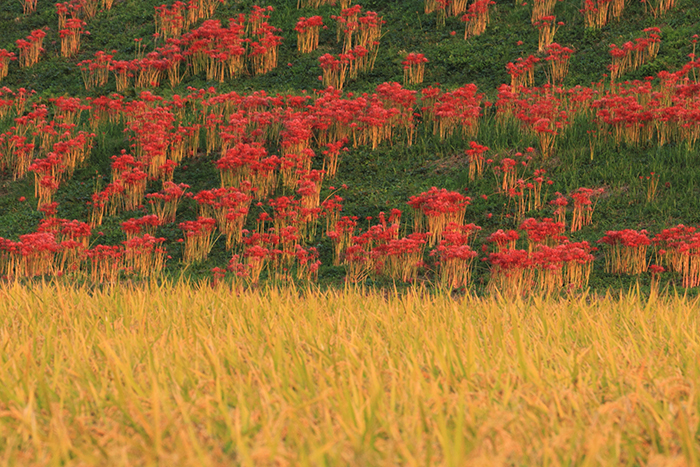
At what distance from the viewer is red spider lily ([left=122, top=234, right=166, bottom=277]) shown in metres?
8.88

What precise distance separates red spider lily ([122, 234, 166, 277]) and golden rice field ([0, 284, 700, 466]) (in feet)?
14.7

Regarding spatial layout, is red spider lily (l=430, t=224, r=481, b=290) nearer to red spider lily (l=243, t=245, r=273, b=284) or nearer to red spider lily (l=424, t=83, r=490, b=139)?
red spider lily (l=243, t=245, r=273, b=284)

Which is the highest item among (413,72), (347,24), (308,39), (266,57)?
(347,24)

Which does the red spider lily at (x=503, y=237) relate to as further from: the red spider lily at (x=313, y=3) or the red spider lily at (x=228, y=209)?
the red spider lily at (x=313, y=3)

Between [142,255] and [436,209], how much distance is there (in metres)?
3.94

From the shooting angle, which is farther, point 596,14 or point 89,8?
point 89,8

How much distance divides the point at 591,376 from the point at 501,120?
380 inches

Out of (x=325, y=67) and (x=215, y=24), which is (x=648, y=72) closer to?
(x=325, y=67)

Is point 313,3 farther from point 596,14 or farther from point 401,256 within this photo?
point 401,256

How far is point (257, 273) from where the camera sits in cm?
865

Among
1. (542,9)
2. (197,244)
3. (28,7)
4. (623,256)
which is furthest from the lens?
(28,7)

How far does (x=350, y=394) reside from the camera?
2.72 metres

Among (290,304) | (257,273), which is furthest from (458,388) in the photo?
(257,273)

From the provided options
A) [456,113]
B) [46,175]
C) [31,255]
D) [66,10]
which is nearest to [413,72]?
[456,113]
